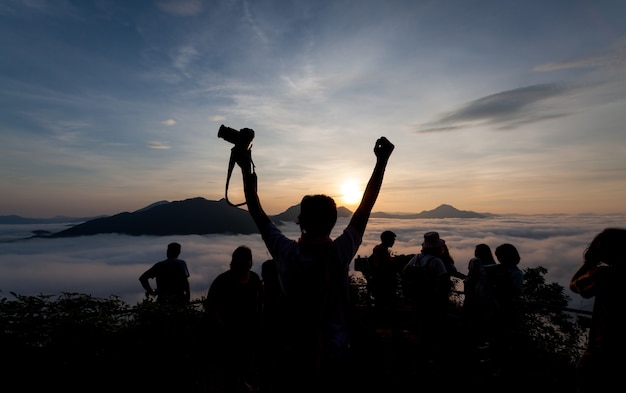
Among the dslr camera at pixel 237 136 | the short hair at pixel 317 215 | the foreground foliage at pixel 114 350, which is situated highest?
the dslr camera at pixel 237 136

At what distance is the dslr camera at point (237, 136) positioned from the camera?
1.77m

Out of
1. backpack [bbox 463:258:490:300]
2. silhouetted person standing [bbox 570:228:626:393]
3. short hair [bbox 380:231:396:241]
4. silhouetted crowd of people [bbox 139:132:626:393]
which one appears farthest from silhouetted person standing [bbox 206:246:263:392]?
backpack [bbox 463:258:490:300]

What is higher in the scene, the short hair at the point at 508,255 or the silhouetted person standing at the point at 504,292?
the short hair at the point at 508,255

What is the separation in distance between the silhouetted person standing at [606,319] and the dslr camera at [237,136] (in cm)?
295

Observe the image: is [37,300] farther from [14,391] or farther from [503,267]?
[503,267]

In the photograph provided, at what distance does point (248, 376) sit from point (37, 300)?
139 inches

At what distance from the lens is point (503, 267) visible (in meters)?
5.39

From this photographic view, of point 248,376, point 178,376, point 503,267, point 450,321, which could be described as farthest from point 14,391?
point 450,321

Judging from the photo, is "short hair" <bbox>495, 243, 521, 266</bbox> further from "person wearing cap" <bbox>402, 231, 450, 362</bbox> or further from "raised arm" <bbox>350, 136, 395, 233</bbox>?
"raised arm" <bbox>350, 136, 395, 233</bbox>

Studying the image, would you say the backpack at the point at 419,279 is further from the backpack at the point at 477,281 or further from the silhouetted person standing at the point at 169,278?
the silhouetted person standing at the point at 169,278

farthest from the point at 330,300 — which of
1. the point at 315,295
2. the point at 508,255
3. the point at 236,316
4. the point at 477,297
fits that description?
the point at 477,297

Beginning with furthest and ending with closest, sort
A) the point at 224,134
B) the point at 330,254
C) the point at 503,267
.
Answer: the point at 503,267
the point at 224,134
the point at 330,254

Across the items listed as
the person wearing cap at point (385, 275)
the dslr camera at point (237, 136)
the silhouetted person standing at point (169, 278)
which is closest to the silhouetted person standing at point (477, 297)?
the person wearing cap at point (385, 275)

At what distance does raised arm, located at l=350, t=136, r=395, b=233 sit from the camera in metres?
1.65
